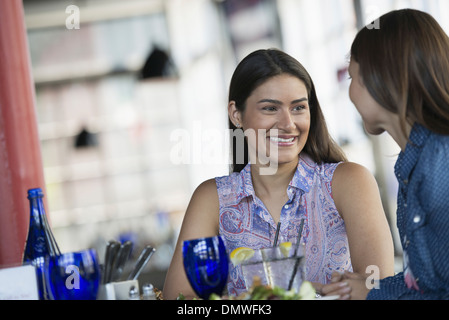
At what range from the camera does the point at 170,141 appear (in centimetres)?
1005

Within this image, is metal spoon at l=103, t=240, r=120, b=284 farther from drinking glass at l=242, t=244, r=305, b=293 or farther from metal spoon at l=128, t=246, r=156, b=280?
drinking glass at l=242, t=244, r=305, b=293

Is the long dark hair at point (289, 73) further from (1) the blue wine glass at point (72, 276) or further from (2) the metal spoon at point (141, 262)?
(1) the blue wine glass at point (72, 276)

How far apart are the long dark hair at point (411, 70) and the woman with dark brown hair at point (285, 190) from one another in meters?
0.72

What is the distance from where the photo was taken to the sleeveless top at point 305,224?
6.56 ft

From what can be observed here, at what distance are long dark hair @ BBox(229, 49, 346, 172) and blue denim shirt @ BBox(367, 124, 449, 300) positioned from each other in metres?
0.94

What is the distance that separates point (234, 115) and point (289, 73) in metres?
0.26

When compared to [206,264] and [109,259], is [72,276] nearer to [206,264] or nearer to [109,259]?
[109,259]

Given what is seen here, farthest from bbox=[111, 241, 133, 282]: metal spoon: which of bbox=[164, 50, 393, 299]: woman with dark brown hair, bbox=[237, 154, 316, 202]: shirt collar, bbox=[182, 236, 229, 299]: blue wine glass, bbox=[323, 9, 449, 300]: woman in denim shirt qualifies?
bbox=[237, 154, 316, 202]: shirt collar

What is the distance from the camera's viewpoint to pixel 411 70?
1.21m

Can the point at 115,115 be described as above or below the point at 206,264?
above

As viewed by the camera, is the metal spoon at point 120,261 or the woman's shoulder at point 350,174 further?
the woman's shoulder at point 350,174

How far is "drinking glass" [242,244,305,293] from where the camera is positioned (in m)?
1.27

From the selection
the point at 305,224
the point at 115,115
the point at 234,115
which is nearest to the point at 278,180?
the point at 305,224

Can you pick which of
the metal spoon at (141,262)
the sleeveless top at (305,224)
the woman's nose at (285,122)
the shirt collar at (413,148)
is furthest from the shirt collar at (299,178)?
the shirt collar at (413,148)
